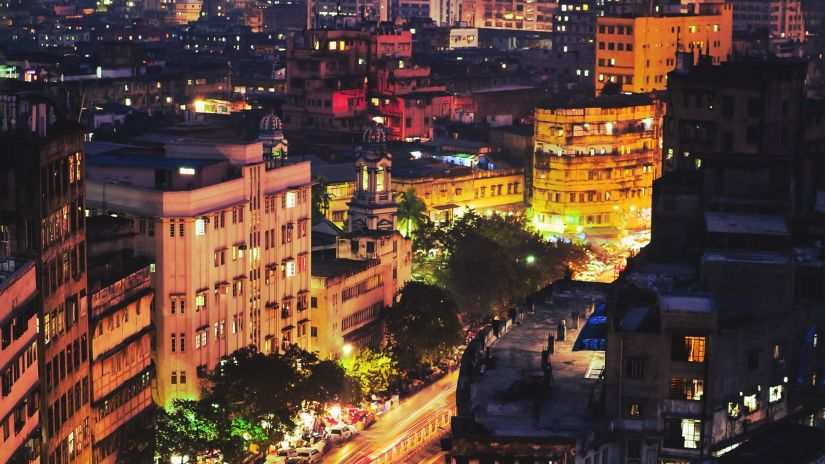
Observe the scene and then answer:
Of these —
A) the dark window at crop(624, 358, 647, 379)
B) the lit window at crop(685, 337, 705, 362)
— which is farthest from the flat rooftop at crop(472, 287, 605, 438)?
the lit window at crop(685, 337, 705, 362)

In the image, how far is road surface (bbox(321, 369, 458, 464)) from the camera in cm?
14638

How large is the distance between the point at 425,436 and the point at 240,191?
23.3 meters

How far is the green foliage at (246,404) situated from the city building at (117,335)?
2478mm

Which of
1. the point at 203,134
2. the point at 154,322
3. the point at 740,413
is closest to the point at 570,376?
the point at 740,413

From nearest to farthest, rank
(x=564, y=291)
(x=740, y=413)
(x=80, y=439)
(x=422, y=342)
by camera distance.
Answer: (x=740, y=413) < (x=80, y=439) < (x=564, y=291) < (x=422, y=342)

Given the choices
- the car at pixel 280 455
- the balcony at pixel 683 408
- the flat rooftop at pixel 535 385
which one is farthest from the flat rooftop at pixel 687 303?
the car at pixel 280 455

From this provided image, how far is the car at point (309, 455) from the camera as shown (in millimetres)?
144250

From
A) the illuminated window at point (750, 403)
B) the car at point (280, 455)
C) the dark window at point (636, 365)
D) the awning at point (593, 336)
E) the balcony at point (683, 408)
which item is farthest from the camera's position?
the car at point (280, 455)

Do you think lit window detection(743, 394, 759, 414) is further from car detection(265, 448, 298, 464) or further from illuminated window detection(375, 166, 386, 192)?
illuminated window detection(375, 166, 386, 192)

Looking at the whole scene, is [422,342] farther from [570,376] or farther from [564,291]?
[570,376]

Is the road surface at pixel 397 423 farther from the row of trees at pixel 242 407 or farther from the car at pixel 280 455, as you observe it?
the row of trees at pixel 242 407

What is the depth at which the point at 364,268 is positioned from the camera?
175375 mm

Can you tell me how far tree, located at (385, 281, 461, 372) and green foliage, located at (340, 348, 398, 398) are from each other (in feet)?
9.60

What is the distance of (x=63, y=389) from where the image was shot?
406ft
